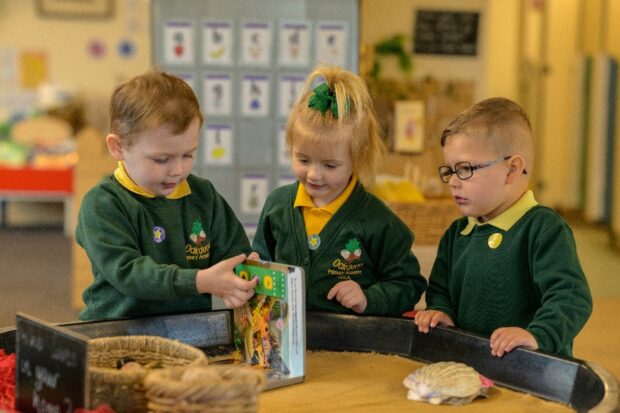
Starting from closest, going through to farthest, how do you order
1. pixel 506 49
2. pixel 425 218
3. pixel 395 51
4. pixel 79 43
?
pixel 425 218 < pixel 395 51 < pixel 506 49 < pixel 79 43

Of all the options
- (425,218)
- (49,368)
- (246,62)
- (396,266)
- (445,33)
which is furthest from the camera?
(445,33)

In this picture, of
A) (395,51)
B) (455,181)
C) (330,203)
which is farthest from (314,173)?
(395,51)

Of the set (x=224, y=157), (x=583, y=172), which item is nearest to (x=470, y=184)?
(x=224, y=157)

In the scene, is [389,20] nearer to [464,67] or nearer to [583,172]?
[464,67]

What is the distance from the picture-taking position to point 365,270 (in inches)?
87.4

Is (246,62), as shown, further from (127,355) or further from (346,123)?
(127,355)

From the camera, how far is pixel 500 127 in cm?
200

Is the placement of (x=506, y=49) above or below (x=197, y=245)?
above

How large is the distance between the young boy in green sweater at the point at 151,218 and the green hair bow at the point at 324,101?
0.32m

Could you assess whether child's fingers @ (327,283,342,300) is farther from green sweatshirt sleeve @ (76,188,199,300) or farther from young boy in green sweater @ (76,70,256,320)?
green sweatshirt sleeve @ (76,188,199,300)

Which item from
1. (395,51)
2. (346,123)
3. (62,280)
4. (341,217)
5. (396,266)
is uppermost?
(395,51)

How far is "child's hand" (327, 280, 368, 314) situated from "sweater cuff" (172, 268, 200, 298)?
0.43m

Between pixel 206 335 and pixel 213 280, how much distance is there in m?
0.29

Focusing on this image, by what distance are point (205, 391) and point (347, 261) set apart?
1.06 m
